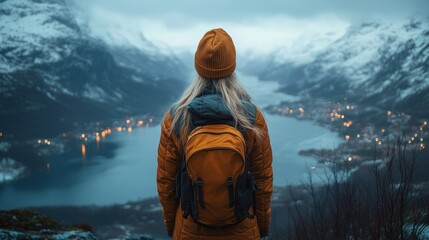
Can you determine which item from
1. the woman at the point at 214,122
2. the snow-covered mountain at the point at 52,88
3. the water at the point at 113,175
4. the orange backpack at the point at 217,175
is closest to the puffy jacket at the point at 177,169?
the woman at the point at 214,122

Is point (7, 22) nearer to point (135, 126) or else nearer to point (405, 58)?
point (135, 126)

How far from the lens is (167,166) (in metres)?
2.59

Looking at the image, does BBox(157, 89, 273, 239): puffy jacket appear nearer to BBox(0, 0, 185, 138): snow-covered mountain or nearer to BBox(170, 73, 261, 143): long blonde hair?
BBox(170, 73, 261, 143): long blonde hair

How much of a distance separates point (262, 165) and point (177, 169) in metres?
0.63

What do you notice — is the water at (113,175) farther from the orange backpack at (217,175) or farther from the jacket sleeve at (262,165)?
the orange backpack at (217,175)

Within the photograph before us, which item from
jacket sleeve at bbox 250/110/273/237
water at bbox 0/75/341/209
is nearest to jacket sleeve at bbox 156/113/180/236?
jacket sleeve at bbox 250/110/273/237

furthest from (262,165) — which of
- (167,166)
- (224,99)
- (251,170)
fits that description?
(167,166)

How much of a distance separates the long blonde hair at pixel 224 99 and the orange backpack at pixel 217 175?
0.09 meters

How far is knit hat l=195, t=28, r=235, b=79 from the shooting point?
8.30ft

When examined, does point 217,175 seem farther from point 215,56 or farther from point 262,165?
point 215,56

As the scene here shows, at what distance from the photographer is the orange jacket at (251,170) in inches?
97.4

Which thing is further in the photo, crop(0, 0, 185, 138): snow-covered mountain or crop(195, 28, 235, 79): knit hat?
crop(0, 0, 185, 138): snow-covered mountain

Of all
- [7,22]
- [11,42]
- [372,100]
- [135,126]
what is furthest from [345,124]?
[7,22]

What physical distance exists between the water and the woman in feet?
149
